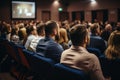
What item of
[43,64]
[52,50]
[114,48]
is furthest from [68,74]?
[114,48]

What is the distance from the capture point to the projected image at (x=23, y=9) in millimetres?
16094

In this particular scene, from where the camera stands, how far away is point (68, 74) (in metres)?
2.11

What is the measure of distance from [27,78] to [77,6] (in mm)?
13475

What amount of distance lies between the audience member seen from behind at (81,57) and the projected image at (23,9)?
14.2 m

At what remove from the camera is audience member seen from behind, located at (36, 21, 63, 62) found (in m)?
3.24

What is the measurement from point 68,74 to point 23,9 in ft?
48.7

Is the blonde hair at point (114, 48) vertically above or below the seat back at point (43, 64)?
above

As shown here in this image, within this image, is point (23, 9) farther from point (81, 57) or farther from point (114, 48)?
point (81, 57)

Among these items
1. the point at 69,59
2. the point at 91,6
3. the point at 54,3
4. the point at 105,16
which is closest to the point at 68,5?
the point at 54,3

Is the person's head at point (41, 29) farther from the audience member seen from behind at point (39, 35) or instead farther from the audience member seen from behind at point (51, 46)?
the audience member seen from behind at point (51, 46)

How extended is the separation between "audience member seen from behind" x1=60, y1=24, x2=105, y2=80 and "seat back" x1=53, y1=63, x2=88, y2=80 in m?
0.14

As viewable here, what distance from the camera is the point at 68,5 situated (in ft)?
60.2

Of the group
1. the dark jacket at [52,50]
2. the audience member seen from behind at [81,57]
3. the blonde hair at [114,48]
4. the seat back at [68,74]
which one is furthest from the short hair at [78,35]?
the blonde hair at [114,48]

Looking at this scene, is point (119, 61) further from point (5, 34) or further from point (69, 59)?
point (5, 34)
